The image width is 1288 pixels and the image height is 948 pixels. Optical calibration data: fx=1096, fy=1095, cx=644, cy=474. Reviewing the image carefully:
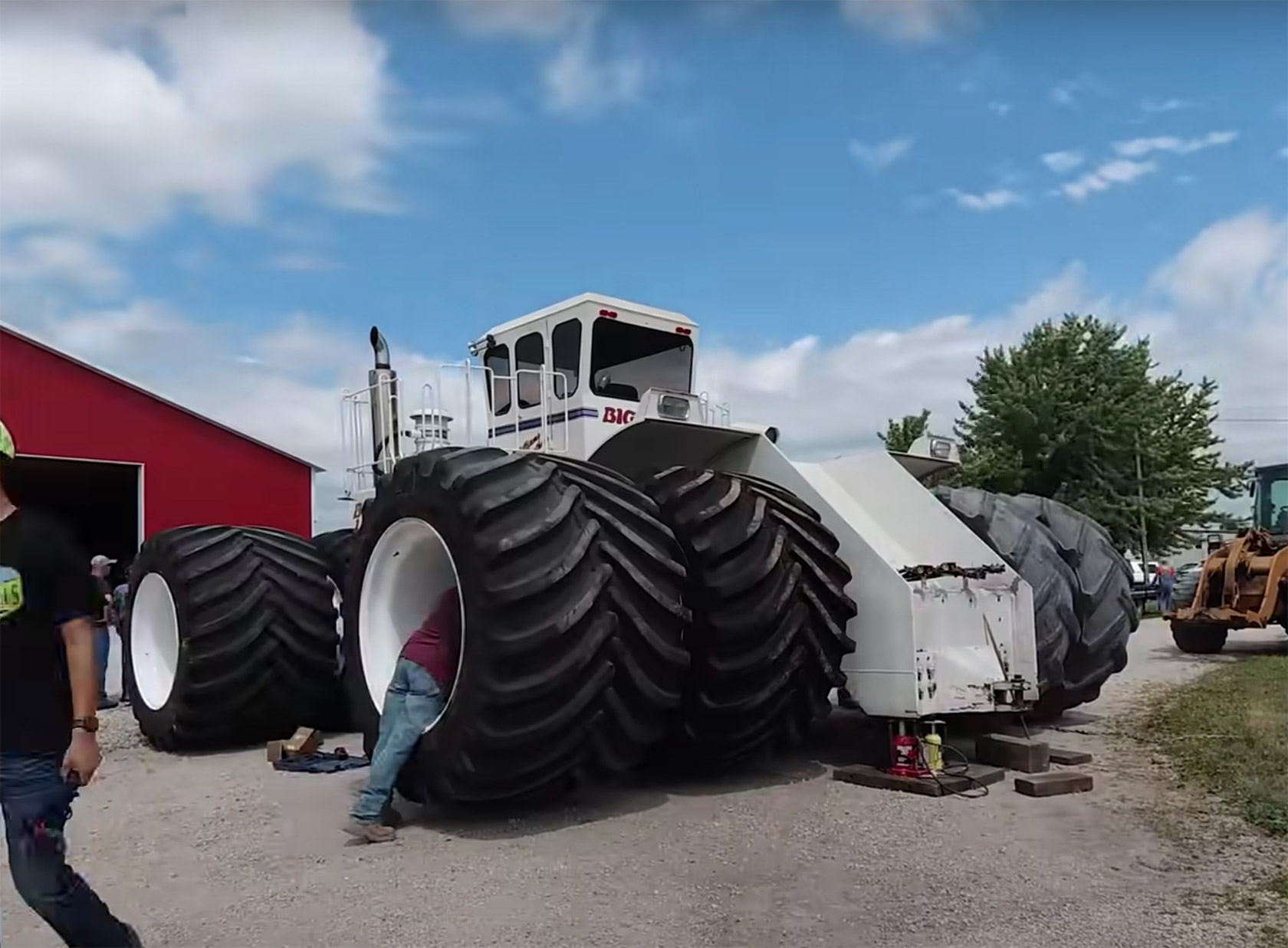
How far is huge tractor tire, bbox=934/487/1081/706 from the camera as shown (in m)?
7.03

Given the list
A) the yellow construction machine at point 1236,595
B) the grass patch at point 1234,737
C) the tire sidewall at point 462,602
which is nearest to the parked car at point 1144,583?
the yellow construction machine at point 1236,595

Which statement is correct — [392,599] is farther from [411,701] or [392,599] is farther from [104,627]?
[104,627]

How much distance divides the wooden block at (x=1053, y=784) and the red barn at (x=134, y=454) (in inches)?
582

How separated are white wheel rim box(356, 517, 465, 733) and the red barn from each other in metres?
12.1

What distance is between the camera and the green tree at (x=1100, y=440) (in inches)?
1183

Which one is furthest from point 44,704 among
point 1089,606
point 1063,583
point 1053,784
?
point 1089,606

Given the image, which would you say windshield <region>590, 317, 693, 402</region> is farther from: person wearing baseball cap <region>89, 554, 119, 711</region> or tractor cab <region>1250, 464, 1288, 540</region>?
tractor cab <region>1250, 464, 1288, 540</region>

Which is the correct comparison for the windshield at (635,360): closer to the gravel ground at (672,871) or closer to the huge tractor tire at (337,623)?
the huge tractor tire at (337,623)

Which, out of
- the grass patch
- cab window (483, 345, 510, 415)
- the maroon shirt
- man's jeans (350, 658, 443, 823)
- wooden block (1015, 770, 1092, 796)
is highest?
cab window (483, 345, 510, 415)

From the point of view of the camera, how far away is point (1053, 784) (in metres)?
5.90

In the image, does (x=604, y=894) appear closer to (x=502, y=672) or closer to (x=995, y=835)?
(x=502, y=672)

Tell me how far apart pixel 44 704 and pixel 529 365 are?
5.20 m

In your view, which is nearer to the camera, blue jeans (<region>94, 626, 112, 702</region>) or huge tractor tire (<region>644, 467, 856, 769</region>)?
huge tractor tire (<region>644, 467, 856, 769</region>)

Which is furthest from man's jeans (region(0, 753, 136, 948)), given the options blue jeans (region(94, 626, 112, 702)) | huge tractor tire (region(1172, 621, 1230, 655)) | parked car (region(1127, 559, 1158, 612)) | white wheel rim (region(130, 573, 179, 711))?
parked car (region(1127, 559, 1158, 612))
